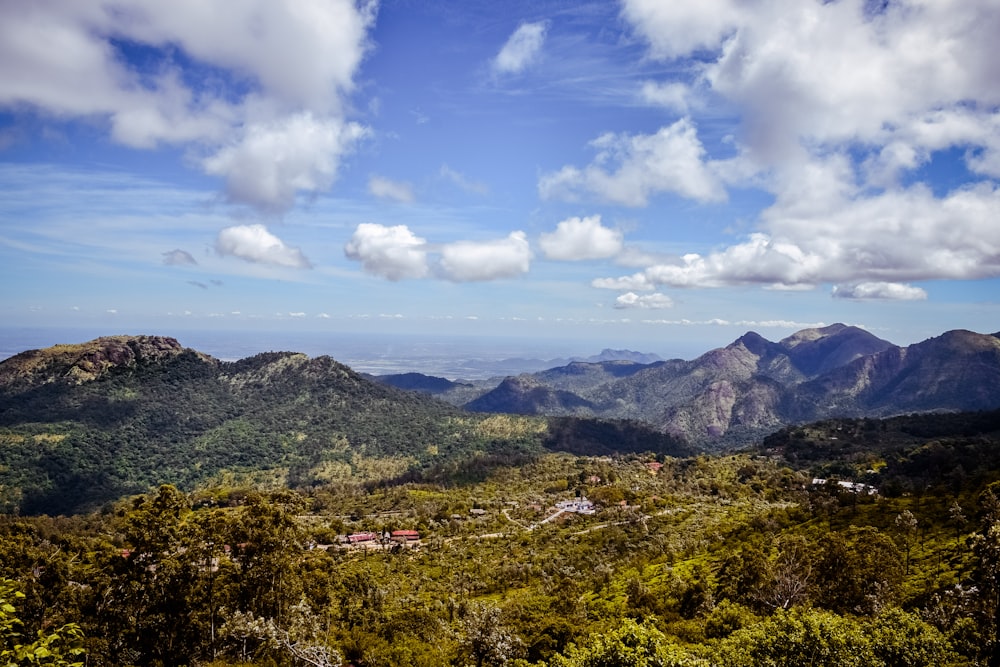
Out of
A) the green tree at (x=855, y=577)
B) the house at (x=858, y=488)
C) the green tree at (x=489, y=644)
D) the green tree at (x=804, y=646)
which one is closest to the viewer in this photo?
the green tree at (x=804, y=646)

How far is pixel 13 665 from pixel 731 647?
23011 mm

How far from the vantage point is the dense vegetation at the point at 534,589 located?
21266 mm

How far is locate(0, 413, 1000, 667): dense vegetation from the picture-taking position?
21266 millimetres

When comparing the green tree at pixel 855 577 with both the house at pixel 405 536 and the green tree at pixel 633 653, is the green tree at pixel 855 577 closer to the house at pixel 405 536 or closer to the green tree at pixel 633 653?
the green tree at pixel 633 653

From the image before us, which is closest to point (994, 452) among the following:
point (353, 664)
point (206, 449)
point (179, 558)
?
point (353, 664)

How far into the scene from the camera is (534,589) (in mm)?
54062

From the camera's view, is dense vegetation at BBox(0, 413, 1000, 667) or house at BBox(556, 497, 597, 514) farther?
house at BBox(556, 497, 597, 514)

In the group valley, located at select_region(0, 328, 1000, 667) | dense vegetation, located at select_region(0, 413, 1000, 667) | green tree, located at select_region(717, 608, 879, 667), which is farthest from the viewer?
valley, located at select_region(0, 328, 1000, 667)

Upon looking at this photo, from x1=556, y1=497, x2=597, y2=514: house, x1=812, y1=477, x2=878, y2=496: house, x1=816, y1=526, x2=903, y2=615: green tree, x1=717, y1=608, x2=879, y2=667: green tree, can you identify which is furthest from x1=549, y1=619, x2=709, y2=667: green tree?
x1=556, y1=497, x2=597, y2=514: house

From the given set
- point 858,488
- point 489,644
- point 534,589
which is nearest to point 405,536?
point 534,589

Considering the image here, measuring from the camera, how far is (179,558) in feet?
82.3

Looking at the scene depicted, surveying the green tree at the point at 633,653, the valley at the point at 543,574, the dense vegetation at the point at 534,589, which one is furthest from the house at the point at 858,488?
the green tree at the point at 633,653

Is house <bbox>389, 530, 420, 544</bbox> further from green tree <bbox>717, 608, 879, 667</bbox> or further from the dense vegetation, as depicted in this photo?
green tree <bbox>717, 608, 879, 667</bbox>

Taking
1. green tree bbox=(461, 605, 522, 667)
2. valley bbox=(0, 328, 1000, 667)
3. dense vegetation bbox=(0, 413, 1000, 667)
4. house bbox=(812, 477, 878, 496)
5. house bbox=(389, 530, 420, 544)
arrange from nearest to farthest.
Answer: dense vegetation bbox=(0, 413, 1000, 667), valley bbox=(0, 328, 1000, 667), green tree bbox=(461, 605, 522, 667), house bbox=(389, 530, 420, 544), house bbox=(812, 477, 878, 496)
